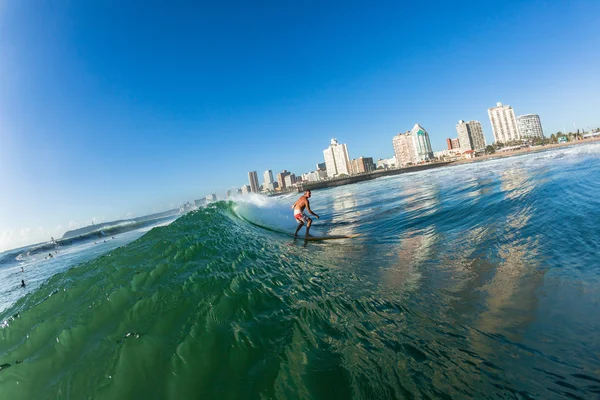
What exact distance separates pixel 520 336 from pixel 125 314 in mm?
6118

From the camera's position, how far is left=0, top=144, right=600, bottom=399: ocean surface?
2.53 m

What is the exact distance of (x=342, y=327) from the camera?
11.6ft

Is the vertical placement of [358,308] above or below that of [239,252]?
below

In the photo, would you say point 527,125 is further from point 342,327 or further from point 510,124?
point 342,327

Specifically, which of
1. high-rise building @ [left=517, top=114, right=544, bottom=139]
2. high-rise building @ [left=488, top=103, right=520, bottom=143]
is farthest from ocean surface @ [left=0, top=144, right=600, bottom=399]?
high-rise building @ [left=517, top=114, right=544, bottom=139]

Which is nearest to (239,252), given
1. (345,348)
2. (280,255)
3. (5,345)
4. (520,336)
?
(280,255)

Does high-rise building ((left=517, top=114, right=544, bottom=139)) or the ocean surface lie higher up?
high-rise building ((left=517, top=114, right=544, bottom=139))

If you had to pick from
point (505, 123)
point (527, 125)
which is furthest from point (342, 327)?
point (527, 125)

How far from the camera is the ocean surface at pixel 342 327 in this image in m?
2.53

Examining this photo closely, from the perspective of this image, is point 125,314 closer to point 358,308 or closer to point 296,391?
point 296,391

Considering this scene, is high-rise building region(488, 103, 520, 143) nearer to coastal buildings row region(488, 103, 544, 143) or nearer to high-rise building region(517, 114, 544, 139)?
coastal buildings row region(488, 103, 544, 143)

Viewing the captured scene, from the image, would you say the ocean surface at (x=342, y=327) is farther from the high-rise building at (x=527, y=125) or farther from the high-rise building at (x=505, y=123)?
the high-rise building at (x=527, y=125)

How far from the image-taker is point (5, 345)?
4820 mm

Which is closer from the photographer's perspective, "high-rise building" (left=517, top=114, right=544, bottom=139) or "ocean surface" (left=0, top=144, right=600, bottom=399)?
"ocean surface" (left=0, top=144, right=600, bottom=399)
